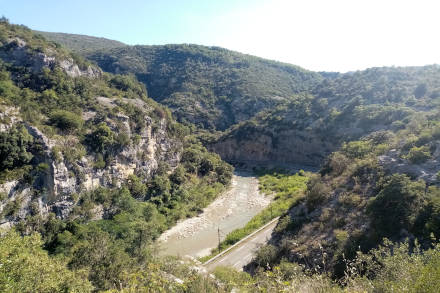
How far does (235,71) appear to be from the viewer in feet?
353

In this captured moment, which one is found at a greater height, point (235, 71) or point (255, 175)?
point (235, 71)

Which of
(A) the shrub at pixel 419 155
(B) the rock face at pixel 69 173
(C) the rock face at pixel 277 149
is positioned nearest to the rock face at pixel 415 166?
(A) the shrub at pixel 419 155

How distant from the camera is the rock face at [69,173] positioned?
2109 centimetres

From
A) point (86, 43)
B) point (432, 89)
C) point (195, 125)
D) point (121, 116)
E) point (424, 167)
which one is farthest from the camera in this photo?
point (86, 43)

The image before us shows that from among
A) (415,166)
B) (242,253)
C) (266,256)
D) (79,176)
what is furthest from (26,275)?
(415,166)

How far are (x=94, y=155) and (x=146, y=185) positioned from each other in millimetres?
8717

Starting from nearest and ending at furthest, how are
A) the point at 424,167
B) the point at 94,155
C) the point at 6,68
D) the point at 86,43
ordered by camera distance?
the point at 424,167 < the point at 94,155 < the point at 6,68 < the point at 86,43

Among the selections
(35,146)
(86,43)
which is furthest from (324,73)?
(35,146)

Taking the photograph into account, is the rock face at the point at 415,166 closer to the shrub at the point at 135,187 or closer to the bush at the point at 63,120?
the shrub at the point at 135,187

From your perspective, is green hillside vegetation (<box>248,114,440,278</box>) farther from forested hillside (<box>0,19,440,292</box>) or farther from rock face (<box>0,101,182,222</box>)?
rock face (<box>0,101,182,222</box>)

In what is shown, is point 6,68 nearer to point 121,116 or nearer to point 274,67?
point 121,116

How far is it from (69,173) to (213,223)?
18.0 meters

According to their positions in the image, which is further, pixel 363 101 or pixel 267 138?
pixel 267 138

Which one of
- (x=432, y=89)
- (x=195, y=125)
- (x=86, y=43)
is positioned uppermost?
(x=86, y=43)
